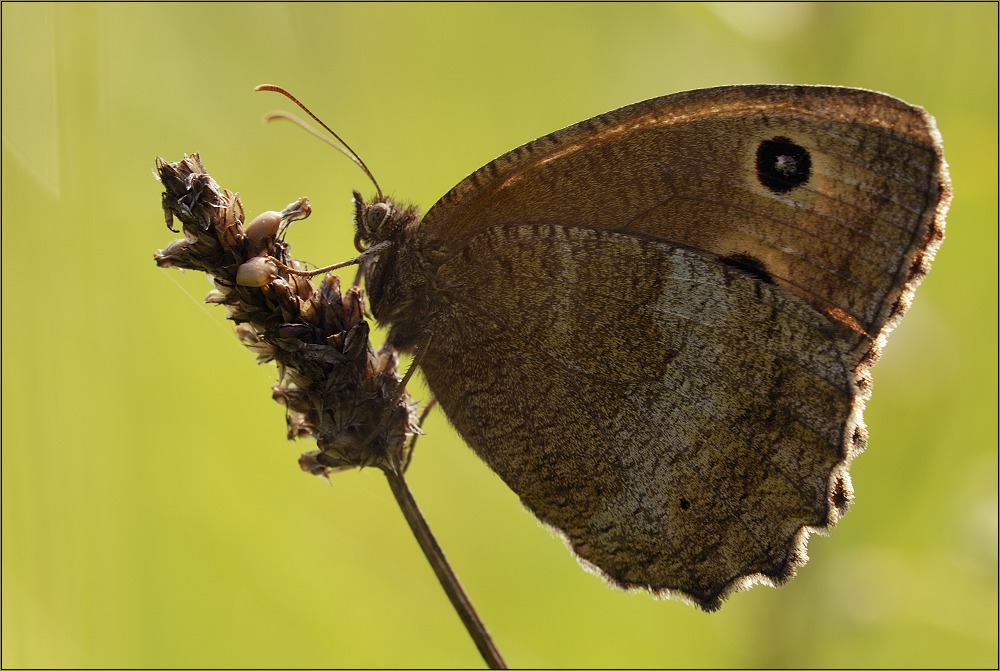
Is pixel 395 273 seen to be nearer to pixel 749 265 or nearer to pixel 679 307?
pixel 679 307

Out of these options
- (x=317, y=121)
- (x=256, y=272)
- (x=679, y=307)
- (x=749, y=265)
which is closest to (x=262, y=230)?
(x=256, y=272)

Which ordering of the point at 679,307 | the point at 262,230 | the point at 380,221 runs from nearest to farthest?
1. the point at 262,230
2. the point at 679,307
3. the point at 380,221

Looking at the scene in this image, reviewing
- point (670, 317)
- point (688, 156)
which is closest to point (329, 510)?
point (670, 317)

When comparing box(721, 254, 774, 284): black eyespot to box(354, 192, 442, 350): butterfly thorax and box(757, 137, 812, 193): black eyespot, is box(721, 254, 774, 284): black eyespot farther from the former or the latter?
box(354, 192, 442, 350): butterfly thorax

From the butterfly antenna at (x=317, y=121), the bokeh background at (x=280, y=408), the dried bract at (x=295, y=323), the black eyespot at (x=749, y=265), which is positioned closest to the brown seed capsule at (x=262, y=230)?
the dried bract at (x=295, y=323)

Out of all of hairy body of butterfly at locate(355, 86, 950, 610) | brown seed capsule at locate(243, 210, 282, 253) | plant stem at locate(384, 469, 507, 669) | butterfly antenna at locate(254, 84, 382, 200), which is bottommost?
plant stem at locate(384, 469, 507, 669)

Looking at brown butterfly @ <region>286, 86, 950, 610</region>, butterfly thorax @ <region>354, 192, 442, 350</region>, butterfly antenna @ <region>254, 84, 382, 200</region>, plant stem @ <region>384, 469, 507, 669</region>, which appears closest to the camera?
plant stem @ <region>384, 469, 507, 669</region>

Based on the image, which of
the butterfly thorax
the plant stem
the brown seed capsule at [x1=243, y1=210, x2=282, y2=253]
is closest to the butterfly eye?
the butterfly thorax
